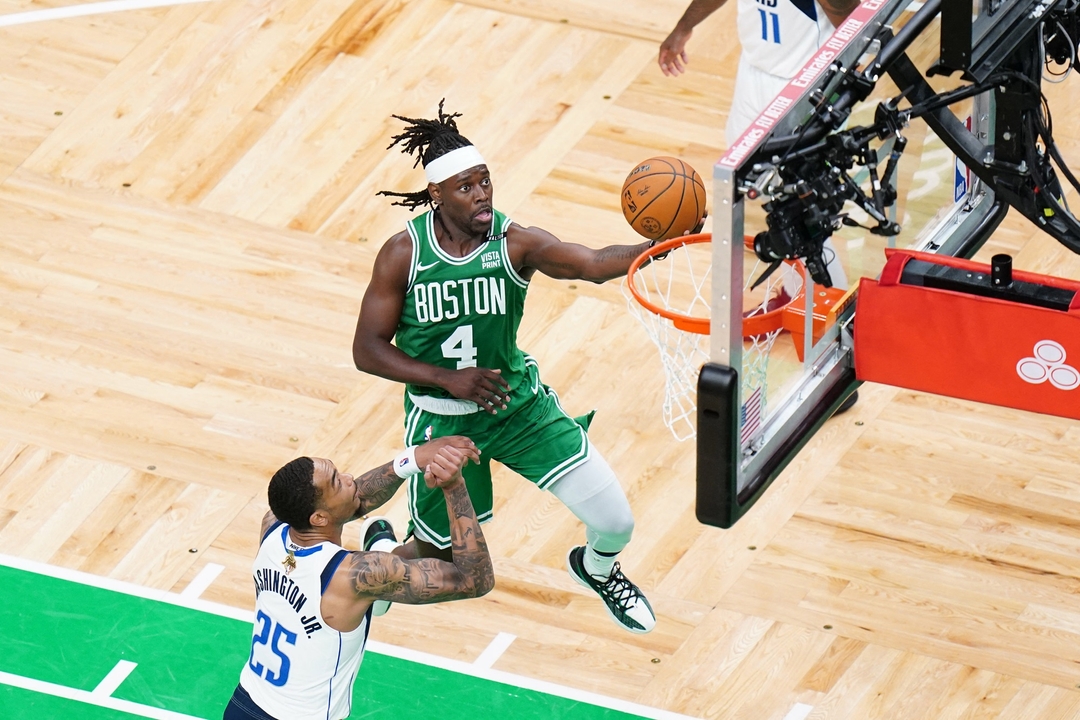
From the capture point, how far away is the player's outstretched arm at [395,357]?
6.96m

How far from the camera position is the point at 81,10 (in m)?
11.8

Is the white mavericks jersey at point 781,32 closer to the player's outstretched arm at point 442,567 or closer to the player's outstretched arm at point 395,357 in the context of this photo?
the player's outstretched arm at point 395,357

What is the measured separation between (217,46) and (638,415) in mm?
3926

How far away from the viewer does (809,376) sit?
6.55 m

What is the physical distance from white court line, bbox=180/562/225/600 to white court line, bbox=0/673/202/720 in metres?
0.62

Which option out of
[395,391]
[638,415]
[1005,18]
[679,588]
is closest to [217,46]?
[395,391]

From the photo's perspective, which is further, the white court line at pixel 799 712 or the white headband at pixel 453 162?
the white court line at pixel 799 712

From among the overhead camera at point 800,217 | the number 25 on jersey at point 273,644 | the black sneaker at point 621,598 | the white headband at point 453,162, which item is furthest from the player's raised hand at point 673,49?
the number 25 on jersey at point 273,644

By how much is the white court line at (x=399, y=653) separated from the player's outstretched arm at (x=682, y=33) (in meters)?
3.01

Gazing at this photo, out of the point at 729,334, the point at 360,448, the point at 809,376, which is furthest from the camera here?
the point at 360,448

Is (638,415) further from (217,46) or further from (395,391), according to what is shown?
(217,46)

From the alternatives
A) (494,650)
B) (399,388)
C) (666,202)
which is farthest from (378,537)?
(399,388)

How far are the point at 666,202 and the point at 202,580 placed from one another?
8.95 ft

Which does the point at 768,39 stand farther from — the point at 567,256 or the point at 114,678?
the point at 114,678
